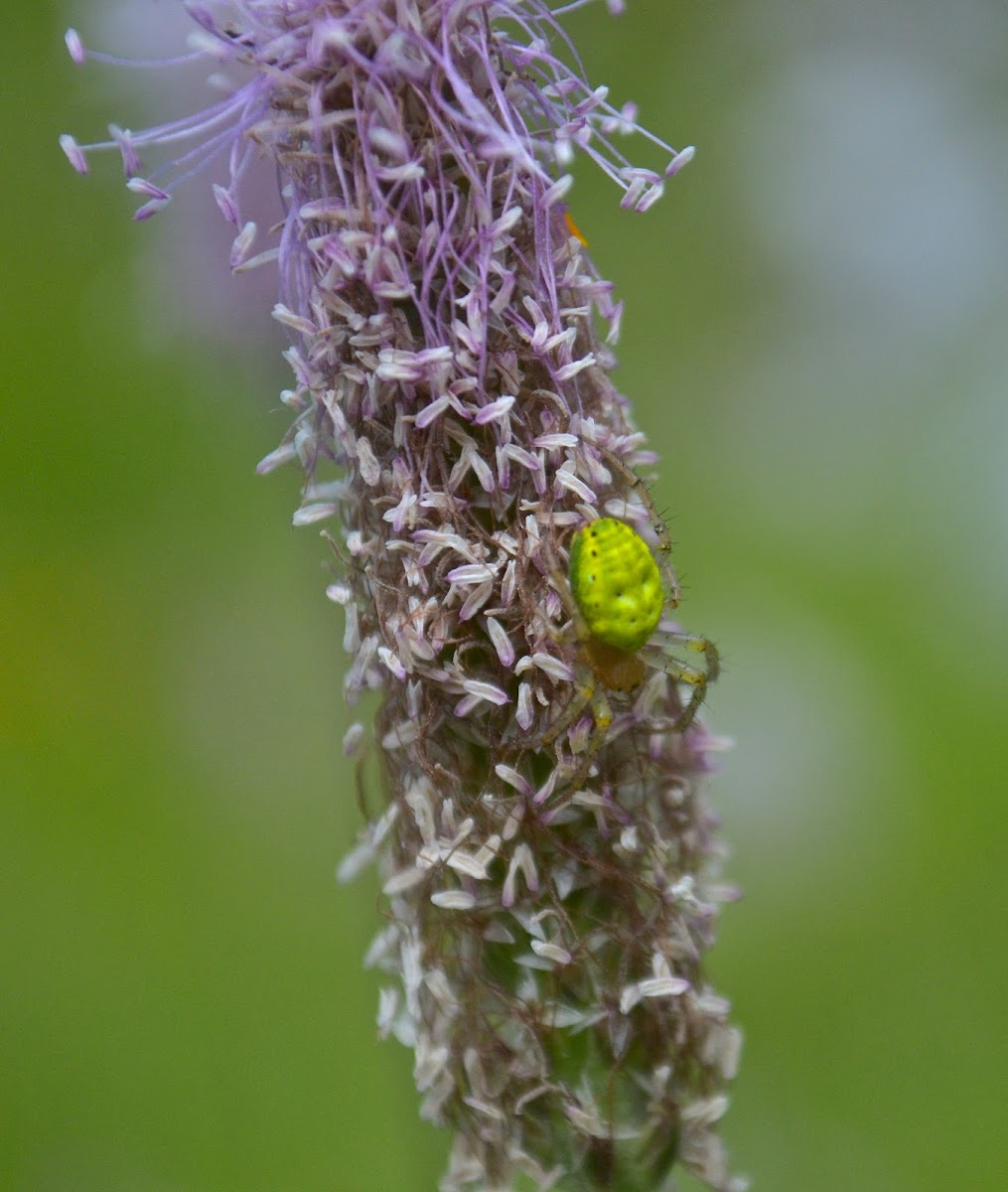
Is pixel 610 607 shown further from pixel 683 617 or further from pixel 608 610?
pixel 683 617

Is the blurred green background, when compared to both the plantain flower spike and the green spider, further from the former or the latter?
the green spider

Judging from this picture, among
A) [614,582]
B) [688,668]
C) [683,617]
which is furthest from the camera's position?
[683,617]

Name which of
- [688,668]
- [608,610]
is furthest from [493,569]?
[688,668]

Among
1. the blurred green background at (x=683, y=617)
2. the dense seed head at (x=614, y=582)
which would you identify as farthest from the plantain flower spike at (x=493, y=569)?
the blurred green background at (x=683, y=617)

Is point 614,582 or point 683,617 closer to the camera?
point 614,582

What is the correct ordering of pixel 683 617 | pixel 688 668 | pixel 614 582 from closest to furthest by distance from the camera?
pixel 614 582 → pixel 688 668 → pixel 683 617

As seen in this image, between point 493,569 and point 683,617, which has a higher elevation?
point 493,569

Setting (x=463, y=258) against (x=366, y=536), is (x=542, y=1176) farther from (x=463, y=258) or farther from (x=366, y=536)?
(x=463, y=258)
